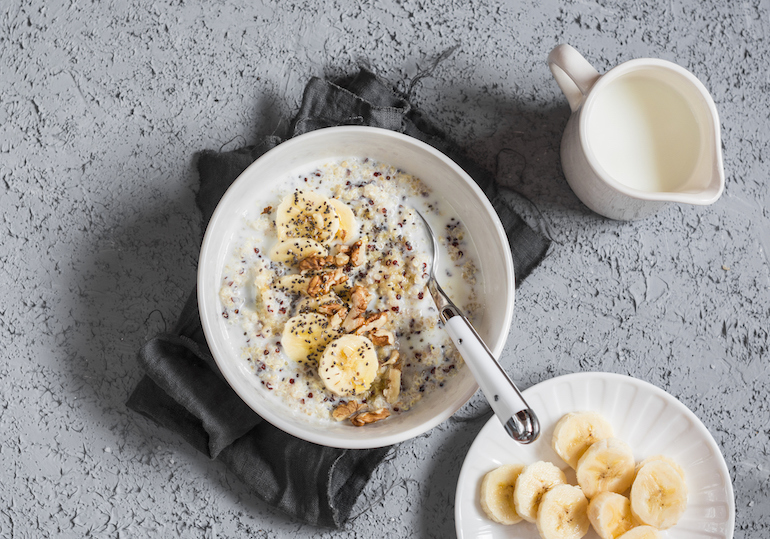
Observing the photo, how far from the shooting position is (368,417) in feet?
Answer: 3.64

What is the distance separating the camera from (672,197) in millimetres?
1053

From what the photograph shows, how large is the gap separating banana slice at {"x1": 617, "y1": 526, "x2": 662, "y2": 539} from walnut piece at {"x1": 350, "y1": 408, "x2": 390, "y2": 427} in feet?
1.68

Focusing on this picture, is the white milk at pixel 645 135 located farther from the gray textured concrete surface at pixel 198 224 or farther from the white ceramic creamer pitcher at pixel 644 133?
the gray textured concrete surface at pixel 198 224

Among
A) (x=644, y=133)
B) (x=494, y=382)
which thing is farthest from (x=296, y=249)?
(x=644, y=133)

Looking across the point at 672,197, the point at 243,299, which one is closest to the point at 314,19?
the point at 243,299

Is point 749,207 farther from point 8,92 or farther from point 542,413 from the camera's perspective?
point 8,92

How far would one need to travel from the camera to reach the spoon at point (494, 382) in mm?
907

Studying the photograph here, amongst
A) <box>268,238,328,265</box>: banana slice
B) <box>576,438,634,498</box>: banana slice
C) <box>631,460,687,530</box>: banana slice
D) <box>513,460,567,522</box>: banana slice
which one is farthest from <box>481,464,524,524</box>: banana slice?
<box>268,238,328,265</box>: banana slice

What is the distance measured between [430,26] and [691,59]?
0.57 meters

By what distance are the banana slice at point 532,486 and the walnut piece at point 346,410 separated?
340 mm

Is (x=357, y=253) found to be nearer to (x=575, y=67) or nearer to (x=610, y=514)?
(x=575, y=67)

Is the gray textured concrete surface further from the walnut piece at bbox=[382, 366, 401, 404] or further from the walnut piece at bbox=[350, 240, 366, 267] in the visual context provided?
the walnut piece at bbox=[350, 240, 366, 267]

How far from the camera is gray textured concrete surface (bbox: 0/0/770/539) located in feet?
4.00

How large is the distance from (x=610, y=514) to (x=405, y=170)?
0.77m
